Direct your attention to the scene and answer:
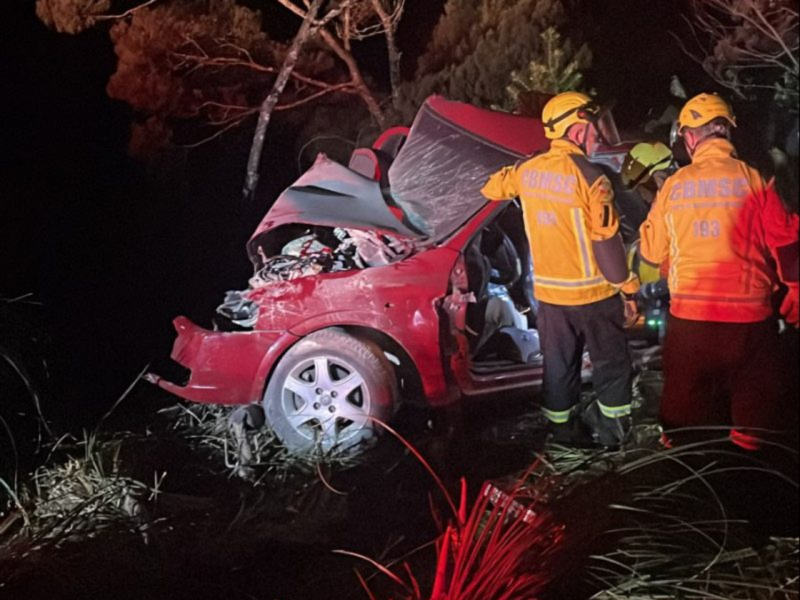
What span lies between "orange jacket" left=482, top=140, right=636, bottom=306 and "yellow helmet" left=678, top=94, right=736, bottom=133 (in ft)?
1.38

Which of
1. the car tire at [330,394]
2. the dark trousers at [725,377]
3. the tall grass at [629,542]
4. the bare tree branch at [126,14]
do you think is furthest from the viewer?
the bare tree branch at [126,14]

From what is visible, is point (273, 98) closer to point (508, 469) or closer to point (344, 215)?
point (344, 215)

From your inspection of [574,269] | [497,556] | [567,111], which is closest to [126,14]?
[567,111]

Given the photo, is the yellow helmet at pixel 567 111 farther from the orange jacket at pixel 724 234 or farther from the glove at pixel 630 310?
the glove at pixel 630 310

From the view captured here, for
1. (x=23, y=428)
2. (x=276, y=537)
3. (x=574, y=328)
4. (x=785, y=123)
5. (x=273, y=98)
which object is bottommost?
(x=276, y=537)

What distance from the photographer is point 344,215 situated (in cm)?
395

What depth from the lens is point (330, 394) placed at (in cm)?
394

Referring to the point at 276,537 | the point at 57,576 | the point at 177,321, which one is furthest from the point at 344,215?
the point at 57,576

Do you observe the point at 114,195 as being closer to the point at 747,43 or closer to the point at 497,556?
the point at 497,556

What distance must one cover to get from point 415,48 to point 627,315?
1.75m

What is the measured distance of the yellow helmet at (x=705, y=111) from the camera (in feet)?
10.6

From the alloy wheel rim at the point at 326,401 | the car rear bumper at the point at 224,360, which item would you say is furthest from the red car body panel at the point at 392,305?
the alloy wheel rim at the point at 326,401

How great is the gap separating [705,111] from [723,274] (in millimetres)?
689

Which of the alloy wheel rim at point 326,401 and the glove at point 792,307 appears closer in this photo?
the glove at point 792,307
